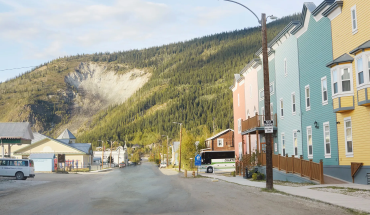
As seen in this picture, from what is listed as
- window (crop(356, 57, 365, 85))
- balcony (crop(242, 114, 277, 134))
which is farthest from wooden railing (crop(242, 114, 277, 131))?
window (crop(356, 57, 365, 85))

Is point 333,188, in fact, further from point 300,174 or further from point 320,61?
point 320,61

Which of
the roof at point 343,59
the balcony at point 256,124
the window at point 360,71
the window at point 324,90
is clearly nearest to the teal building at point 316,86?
the window at point 324,90

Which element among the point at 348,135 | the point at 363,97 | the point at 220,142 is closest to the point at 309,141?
the point at 348,135

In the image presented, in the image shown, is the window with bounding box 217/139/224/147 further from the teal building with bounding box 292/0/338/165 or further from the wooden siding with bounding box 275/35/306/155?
the teal building with bounding box 292/0/338/165

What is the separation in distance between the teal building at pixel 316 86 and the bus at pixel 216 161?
31883mm

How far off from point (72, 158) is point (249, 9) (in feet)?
217

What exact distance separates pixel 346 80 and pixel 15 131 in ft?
124

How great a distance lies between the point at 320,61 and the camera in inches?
1089

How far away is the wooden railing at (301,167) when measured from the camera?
2402cm

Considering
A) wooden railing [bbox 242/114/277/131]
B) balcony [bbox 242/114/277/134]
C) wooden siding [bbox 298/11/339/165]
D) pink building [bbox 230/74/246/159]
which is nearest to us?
wooden siding [bbox 298/11/339/165]

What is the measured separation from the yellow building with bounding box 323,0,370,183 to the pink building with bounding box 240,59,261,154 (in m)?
17.7

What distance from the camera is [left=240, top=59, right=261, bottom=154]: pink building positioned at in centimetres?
4450

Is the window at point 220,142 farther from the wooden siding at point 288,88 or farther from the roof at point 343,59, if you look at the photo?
the roof at point 343,59

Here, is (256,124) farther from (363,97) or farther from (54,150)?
(54,150)
